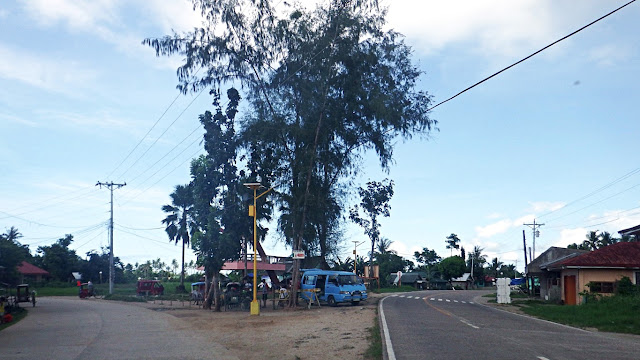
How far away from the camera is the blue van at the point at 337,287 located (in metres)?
35.4

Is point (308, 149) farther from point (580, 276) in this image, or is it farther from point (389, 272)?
point (389, 272)

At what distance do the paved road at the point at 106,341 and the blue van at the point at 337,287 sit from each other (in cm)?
1098

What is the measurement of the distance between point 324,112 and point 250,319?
13.0 metres

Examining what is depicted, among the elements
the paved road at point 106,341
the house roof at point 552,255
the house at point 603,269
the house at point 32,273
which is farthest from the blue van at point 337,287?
the house at point 32,273

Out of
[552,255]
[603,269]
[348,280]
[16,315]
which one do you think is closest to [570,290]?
[603,269]

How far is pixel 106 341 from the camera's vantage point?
19.2 m

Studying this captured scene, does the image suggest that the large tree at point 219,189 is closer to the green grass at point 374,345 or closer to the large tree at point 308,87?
the large tree at point 308,87

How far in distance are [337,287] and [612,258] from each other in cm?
1629

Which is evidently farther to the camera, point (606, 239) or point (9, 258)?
point (606, 239)

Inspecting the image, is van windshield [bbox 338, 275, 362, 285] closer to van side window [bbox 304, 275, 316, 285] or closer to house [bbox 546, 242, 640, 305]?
van side window [bbox 304, 275, 316, 285]

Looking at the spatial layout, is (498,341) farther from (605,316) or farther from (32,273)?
(32,273)

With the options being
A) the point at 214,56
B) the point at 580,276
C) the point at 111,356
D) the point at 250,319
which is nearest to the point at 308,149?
the point at 214,56

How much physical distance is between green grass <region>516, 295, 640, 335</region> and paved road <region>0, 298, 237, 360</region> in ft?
45.2

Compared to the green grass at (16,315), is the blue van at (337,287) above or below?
above
